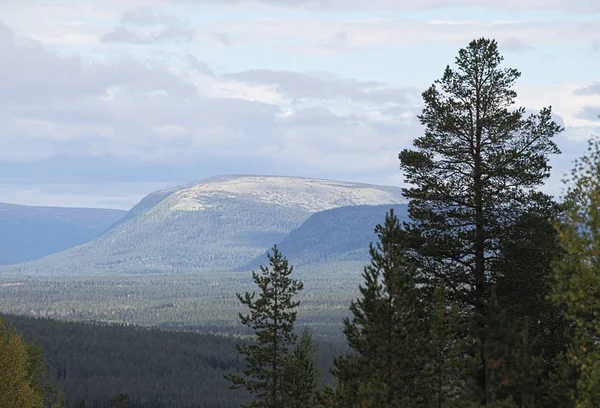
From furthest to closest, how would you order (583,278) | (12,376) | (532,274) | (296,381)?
(12,376) < (296,381) < (532,274) < (583,278)

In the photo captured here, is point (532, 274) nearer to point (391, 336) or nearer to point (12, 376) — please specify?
point (391, 336)

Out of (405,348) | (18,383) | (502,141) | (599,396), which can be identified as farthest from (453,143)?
(18,383)

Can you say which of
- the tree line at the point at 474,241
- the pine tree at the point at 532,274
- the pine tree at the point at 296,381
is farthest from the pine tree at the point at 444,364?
the pine tree at the point at 296,381

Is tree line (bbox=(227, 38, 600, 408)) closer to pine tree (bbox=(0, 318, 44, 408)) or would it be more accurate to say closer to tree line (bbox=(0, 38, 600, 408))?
tree line (bbox=(0, 38, 600, 408))

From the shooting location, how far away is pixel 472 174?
4531cm

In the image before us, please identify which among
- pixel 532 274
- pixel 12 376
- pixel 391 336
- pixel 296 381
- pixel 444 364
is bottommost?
pixel 12 376

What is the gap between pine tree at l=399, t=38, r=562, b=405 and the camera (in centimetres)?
4462

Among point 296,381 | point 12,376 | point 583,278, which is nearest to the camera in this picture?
point 583,278

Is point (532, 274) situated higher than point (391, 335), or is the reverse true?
point (532, 274)

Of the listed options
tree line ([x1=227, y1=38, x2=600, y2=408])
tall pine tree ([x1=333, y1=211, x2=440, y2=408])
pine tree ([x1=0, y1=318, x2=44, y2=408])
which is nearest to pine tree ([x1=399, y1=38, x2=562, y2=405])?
tree line ([x1=227, y1=38, x2=600, y2=408])

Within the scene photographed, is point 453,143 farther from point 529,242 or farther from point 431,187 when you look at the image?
point 529,242

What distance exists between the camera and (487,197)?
44.9 m

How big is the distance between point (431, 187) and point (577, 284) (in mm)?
14950

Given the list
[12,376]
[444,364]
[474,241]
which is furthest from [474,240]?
[12,376]
